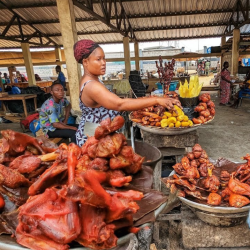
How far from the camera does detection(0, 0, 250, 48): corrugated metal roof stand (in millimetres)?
9672

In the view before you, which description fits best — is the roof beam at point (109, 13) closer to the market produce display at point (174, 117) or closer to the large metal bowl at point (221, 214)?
the market produce display at point (174, 117)

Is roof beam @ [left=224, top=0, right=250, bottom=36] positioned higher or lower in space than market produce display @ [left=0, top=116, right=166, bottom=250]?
higher

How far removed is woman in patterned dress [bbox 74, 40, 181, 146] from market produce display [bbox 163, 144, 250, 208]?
473 millimetres

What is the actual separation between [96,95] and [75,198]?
1.09 meters

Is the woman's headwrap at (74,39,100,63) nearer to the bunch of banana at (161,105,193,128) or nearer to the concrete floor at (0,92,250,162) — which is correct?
the bunch of banana at (161,105,193,128)

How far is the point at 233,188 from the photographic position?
1.31m

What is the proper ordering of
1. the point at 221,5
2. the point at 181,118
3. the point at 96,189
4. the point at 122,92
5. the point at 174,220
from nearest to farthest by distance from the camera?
the point at 96,189 → the point at 174,220 → the point at 181,118 → the point at 122,92 → the point at 221,5

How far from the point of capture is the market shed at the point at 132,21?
9.51 metres

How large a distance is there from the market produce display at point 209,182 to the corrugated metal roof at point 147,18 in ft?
31.2

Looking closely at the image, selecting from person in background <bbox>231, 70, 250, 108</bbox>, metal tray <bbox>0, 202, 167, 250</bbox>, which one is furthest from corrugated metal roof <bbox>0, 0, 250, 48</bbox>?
metal tray <bbox>0, 202, 167, 250</bbox>

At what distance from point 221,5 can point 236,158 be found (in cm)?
916

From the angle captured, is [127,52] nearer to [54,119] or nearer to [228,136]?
[228,136]

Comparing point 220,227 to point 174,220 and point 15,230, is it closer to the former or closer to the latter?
point 174,220

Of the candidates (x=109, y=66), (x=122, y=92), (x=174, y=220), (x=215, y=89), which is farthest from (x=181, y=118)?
(x=109, y=66)
